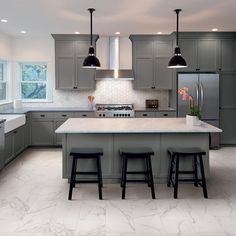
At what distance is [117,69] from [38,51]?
1986 millimetres

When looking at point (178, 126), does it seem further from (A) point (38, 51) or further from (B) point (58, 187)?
(A) point (38, 51)

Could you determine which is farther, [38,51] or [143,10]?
[38,51]

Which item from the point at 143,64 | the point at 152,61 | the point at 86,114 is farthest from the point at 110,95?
the point at 152,61

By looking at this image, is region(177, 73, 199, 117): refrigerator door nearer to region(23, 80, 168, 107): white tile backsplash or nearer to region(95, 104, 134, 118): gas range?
region(23, 80, 168, 107): white tile backsplash

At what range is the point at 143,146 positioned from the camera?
4672 millimetres

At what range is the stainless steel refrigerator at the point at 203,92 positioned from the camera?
282 inches

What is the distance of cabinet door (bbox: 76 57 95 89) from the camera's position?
7.57 meters

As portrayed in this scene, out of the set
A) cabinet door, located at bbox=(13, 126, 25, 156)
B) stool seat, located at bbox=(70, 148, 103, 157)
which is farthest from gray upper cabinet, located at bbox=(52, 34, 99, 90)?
stool seat, located at bbox=(70, 148, 103, 157)

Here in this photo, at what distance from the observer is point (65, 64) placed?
24.8 ft

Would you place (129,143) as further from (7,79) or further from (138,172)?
(7,79)

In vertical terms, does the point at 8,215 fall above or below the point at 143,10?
below

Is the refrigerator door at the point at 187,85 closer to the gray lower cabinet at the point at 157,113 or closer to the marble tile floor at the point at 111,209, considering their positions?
the gray lower cabinet at the point at 157,113

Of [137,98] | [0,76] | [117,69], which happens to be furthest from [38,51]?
[137,98]

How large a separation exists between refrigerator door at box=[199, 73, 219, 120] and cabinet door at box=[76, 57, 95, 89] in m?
2.48
